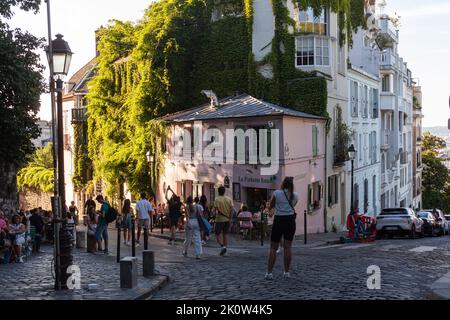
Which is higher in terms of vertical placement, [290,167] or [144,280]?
[290,167]

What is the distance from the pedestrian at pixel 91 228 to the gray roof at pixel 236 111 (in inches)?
430

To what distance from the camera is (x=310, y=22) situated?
33.6 meters

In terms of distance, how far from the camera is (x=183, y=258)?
52.2ft

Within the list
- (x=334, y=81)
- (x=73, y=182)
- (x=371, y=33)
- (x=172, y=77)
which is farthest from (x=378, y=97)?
(x=73, y=182)

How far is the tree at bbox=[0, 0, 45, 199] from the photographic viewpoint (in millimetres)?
18734

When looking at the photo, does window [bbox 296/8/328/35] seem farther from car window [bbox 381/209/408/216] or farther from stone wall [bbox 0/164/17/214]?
stone wall [bbox 0/164/17/214]

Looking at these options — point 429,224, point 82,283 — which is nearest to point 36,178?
point 429,224

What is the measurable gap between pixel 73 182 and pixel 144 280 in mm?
35422

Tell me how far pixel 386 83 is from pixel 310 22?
17.4 meters

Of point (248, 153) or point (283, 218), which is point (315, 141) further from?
point (283, 218)

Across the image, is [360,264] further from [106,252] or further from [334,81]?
[334,81]

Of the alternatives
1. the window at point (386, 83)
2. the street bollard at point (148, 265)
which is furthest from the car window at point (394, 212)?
the window at point (386, 83)

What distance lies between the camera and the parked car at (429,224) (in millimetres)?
32287

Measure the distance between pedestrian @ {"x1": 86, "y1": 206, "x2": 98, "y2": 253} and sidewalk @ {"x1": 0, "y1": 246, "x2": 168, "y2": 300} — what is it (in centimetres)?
240
